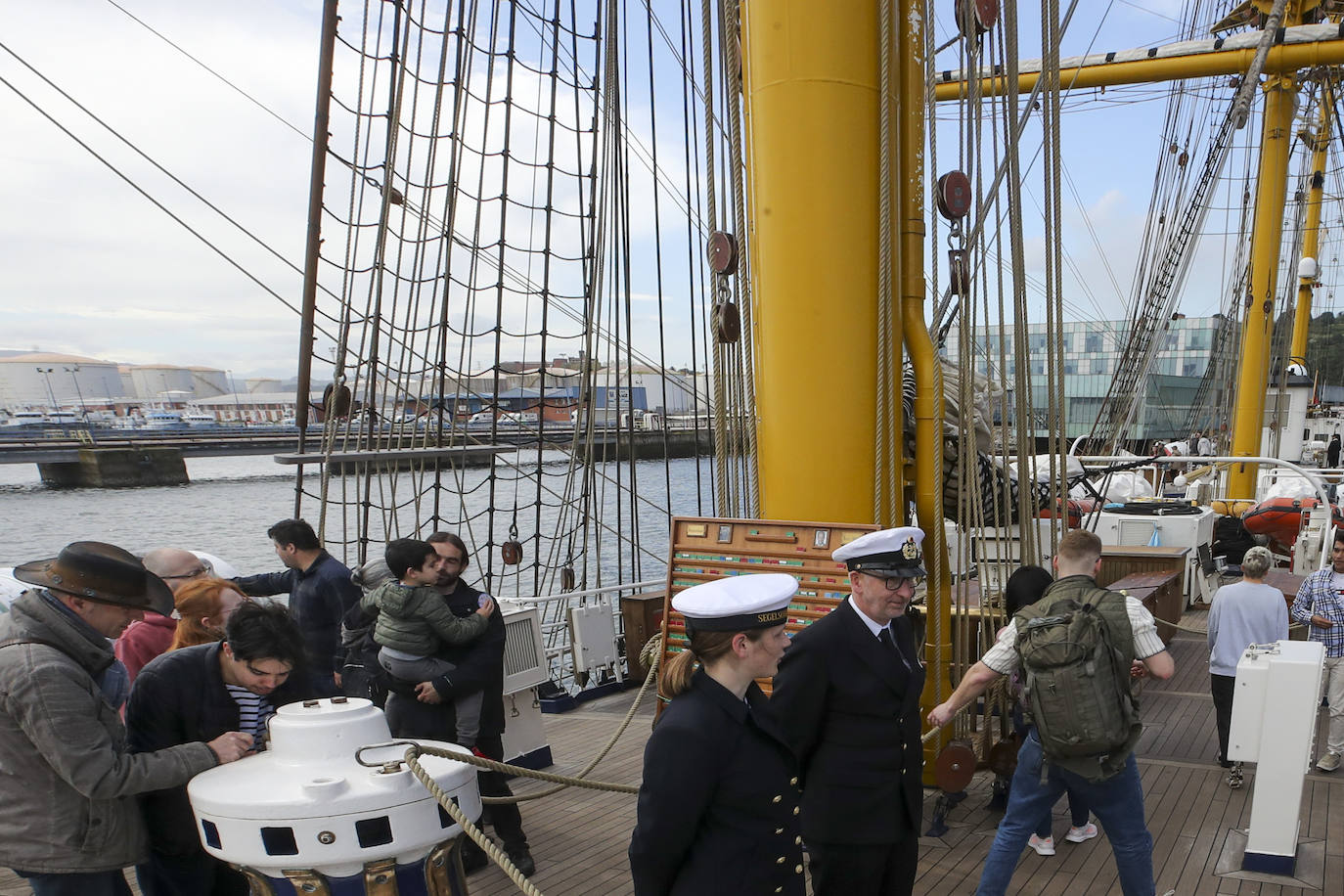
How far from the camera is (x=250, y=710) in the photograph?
221 centimetres

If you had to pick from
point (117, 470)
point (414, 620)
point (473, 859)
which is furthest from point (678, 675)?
point (117, 470)

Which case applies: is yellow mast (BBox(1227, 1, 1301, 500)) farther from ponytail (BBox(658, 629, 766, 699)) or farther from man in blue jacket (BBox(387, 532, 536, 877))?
ponytail (BBox(658, 629, 766, 699))

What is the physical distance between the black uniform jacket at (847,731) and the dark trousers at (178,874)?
4.64 ft

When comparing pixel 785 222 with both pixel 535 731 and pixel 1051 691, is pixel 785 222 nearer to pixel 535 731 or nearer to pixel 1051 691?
pixel 1051 691

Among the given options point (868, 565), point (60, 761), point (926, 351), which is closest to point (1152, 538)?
point (926, 351)

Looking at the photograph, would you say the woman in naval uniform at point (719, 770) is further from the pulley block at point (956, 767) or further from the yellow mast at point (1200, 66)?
the yellow mast at point (1200, 66)

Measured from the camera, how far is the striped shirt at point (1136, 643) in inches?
102

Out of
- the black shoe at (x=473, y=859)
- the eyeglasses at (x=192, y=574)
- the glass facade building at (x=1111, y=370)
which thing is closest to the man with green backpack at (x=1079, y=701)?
the black shoe at (x=473, y=859)

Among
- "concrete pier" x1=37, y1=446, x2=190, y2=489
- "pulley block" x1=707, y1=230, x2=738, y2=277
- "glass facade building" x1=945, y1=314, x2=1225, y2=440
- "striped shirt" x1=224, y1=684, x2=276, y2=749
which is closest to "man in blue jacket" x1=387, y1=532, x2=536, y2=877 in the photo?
"striped shirt" x1=224, y1=684, x2=276, y2=749

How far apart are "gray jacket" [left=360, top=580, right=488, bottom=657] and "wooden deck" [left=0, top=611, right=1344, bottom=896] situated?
3.08ft

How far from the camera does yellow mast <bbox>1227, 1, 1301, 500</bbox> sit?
A: 1344 cm

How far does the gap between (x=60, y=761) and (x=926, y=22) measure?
11.9 ft

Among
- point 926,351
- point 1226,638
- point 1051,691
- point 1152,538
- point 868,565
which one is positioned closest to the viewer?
point 868,565

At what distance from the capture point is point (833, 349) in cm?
357
